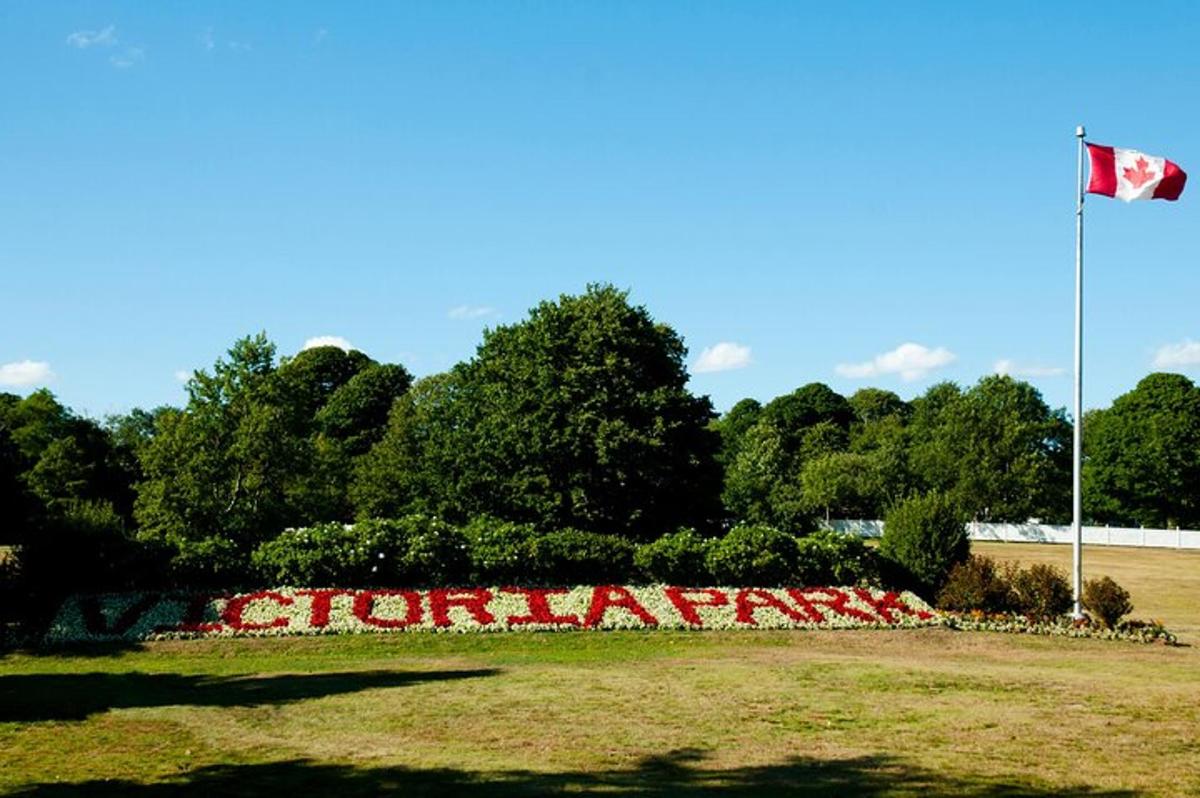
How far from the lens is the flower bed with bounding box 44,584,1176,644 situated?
2189 centimetres

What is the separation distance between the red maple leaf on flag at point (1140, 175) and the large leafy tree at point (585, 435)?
15.5 meters

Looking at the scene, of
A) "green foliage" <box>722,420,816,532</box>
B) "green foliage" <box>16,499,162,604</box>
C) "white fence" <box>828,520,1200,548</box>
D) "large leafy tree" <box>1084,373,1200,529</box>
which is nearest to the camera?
"green foliage" <box>16,499,162,604</box>

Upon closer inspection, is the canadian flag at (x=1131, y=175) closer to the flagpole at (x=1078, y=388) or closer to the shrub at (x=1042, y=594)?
the flagpole at (x=1078, y=388)

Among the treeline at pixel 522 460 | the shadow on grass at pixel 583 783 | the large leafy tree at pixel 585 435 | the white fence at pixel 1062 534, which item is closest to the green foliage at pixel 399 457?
the treeline at pixel 522 460

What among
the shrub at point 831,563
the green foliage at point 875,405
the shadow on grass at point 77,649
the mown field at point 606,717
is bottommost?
the shadow on grass at point 77,649

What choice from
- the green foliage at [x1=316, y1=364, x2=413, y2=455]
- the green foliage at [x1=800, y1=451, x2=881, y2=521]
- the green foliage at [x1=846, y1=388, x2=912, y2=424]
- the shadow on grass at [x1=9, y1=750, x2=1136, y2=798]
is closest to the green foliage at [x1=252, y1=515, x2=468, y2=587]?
the shadow on grass at [x1=9, y1=750, x2=1136, y2=798]

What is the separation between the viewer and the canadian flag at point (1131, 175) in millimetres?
23250

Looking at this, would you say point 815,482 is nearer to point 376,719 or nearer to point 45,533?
point 45,533

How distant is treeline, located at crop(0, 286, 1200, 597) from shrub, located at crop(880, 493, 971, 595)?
116 cm

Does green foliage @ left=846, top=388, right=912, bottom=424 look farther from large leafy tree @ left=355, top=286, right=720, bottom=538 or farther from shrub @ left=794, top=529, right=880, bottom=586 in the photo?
shrub @ left=794, top=529, right=880, bottom=586

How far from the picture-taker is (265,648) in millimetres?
20297

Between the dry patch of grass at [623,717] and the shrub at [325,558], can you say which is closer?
the dry patch of grass at [623,717]

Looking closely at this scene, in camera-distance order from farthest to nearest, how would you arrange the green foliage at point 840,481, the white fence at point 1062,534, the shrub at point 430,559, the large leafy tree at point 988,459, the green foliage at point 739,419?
1. the green foliage at point 739,419
2. the green foliage at point 840,481
3. the large leafy tree at point 988,459
4. the white fence at point 1062,534
5. the shrub at point 430,559

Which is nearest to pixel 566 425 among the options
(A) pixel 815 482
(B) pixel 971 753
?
(B) pixel 971 753
